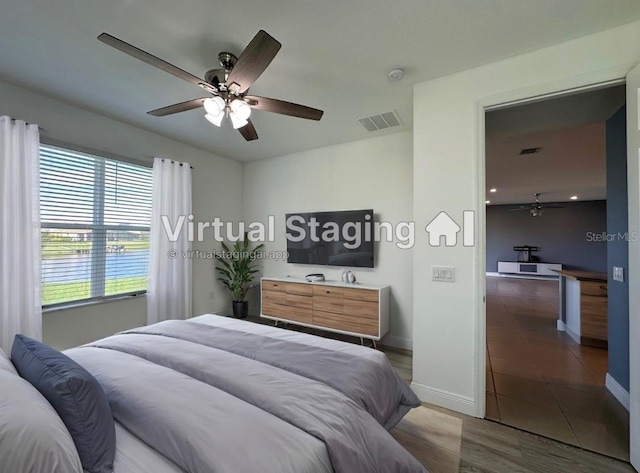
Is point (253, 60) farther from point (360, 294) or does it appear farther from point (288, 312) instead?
point (288, 312)

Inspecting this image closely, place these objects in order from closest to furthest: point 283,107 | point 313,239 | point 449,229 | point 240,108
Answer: point 240,108
point 283,107
point 449,229
point 313,239

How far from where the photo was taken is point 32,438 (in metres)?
0.74

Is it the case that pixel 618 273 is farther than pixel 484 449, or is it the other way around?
pixel 618 273

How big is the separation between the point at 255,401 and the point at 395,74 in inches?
94.9

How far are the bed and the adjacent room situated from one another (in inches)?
0.4

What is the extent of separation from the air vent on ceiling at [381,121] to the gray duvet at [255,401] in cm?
240

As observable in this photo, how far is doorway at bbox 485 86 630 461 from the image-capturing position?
2020 mm

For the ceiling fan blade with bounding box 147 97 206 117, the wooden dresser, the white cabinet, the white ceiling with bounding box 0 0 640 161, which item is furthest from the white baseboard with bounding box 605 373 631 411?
the white cabinet

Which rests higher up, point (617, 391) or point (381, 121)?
point (381, 121)

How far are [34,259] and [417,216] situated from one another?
3476mm

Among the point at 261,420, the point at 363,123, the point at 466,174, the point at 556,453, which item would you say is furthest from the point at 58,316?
the point at 556,453

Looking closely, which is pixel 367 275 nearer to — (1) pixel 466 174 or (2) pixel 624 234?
(1) pixel 466 174

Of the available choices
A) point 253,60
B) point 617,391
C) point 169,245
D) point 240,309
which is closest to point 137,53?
point 253,60

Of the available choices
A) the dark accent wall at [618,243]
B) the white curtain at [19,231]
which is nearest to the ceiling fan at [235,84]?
the white curtain at [19,231]
